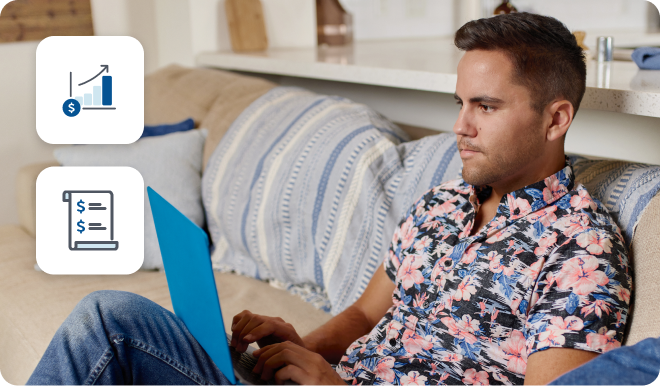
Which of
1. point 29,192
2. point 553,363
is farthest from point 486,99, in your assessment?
point 29,192

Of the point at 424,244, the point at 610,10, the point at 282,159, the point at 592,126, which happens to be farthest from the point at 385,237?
the point at 610,10

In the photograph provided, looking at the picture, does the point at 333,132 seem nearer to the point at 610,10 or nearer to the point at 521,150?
the point at 521,150

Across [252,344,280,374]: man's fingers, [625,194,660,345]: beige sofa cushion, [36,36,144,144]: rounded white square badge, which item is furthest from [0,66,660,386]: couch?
[252,344,280,374]: man's fingers

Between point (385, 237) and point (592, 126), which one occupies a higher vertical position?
point (592, 126)

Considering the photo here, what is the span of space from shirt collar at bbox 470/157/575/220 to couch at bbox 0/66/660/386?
13 cm

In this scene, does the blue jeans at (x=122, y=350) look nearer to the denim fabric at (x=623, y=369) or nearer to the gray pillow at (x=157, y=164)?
the denim fabric at (x=623, y=369)

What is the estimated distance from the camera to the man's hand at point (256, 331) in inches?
39.2

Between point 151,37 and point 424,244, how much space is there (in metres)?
2.10

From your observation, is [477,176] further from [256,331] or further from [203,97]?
[203,97]

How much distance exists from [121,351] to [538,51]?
2.55 feet

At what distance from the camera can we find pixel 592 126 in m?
1.52

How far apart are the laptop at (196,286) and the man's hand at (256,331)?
2 centimetres

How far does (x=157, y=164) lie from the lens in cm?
184

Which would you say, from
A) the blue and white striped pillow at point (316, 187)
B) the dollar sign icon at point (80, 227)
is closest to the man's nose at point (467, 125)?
the blue and white striped pillow at point (316, 187)
